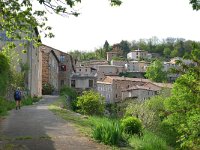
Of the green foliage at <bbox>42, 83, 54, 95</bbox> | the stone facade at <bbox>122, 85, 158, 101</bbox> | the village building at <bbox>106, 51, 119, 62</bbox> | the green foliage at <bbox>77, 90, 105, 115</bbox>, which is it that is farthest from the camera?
the village building at <bbox>106, 51, 119, 62</bbox>

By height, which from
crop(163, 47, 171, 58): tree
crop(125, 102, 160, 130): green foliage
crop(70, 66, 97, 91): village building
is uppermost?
crop(163, 47, 171, 58): tree

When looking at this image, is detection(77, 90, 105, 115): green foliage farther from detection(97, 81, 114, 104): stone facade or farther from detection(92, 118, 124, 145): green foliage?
detection(97, 81, 114, 104): stone facade

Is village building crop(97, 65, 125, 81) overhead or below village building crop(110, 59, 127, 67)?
below

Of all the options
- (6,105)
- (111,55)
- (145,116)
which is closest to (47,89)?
(145,116)

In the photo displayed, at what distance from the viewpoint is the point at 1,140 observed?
40.8ft

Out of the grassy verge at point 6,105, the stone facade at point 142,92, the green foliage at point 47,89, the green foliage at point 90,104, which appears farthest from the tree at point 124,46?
the grassy verge at point 6,105

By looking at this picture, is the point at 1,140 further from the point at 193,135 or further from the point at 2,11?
the point at 193,135

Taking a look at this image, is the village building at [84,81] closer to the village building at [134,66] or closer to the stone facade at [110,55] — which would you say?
the village building at [134,66]

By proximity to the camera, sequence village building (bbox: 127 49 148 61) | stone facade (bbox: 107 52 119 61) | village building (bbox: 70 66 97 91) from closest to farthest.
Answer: village building (bbox: 70 66 97 91) < stone facade (bbox: 107 52 119 61) < village building (bbox: 127 49 148 61)

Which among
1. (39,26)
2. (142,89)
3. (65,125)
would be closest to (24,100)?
(65,125)

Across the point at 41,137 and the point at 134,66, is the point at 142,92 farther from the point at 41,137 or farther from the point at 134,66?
the point at 41,137

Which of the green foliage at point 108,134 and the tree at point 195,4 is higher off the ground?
the tree at point 195,4

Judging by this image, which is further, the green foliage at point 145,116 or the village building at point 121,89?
the village building at point 121,89

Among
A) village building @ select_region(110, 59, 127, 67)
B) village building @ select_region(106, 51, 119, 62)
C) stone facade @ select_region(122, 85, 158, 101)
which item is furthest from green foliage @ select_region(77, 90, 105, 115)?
village building @ select_region(106, 51, 119, 62)
